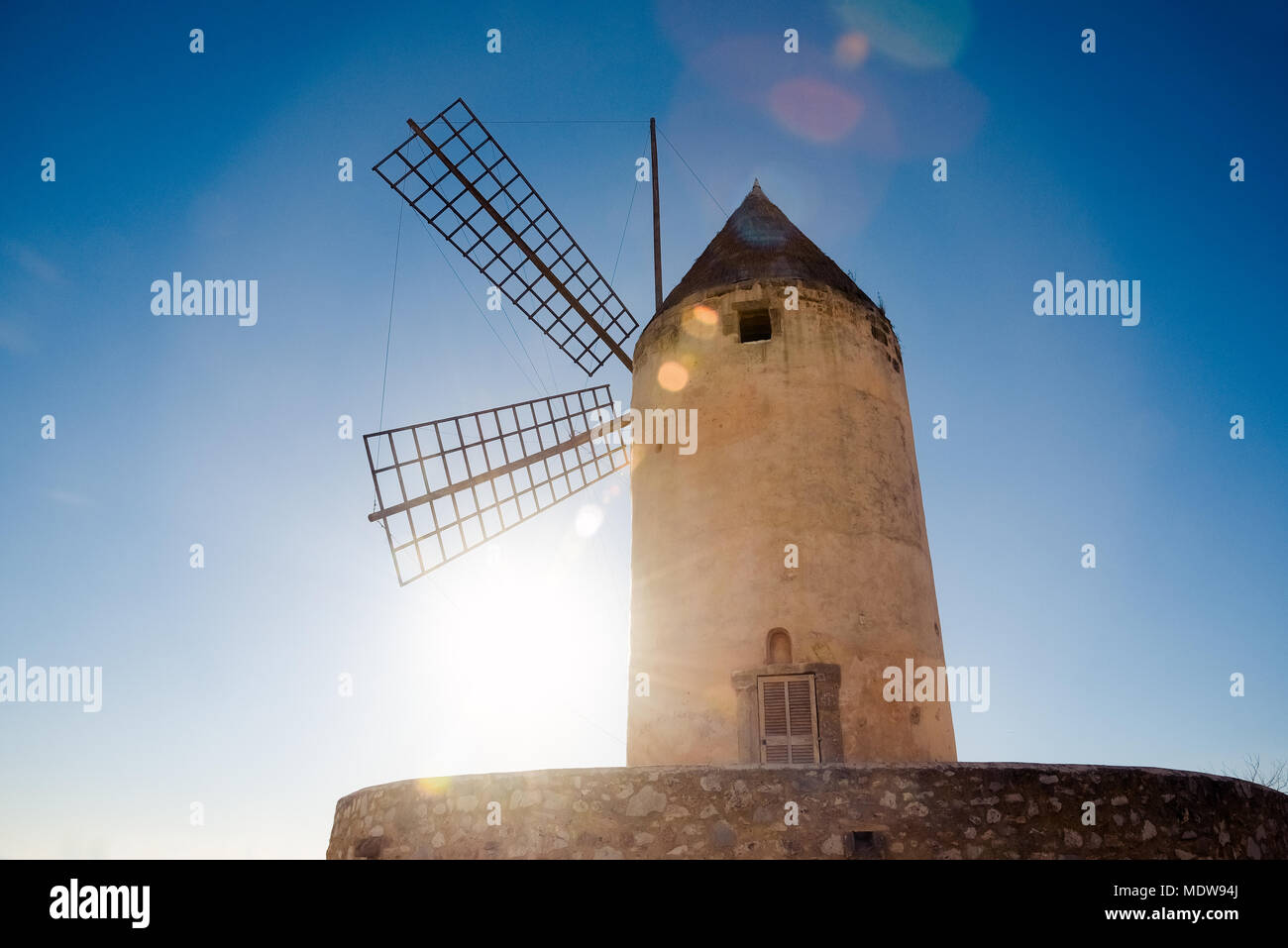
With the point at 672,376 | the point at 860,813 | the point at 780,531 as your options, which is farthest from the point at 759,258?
the point at 860,813

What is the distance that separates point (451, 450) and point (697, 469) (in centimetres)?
325

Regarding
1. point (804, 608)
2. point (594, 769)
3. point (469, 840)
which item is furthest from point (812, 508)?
point (469, 840)

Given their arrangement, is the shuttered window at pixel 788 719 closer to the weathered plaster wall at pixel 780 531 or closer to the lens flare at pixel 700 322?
the weathered plaster wall at pixel 780 531

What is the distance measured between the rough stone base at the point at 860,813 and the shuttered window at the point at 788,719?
7.45ft

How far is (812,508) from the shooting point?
8180 mm

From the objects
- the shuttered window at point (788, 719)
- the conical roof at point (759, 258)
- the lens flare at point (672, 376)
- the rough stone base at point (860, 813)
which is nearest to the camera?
the rough stone base at point (860, 813)

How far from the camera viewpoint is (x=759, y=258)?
9.83m

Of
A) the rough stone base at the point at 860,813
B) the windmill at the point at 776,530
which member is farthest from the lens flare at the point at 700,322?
the rough stone base at the point at 860,813

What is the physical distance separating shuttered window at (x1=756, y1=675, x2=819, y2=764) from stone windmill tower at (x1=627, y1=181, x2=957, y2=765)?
0.4 inches

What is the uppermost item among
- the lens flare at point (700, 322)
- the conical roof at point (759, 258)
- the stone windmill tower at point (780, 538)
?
the conical roof at point (759, 258)

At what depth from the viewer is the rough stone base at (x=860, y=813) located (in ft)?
16.1

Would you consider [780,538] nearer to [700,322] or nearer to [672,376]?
[672,376]
